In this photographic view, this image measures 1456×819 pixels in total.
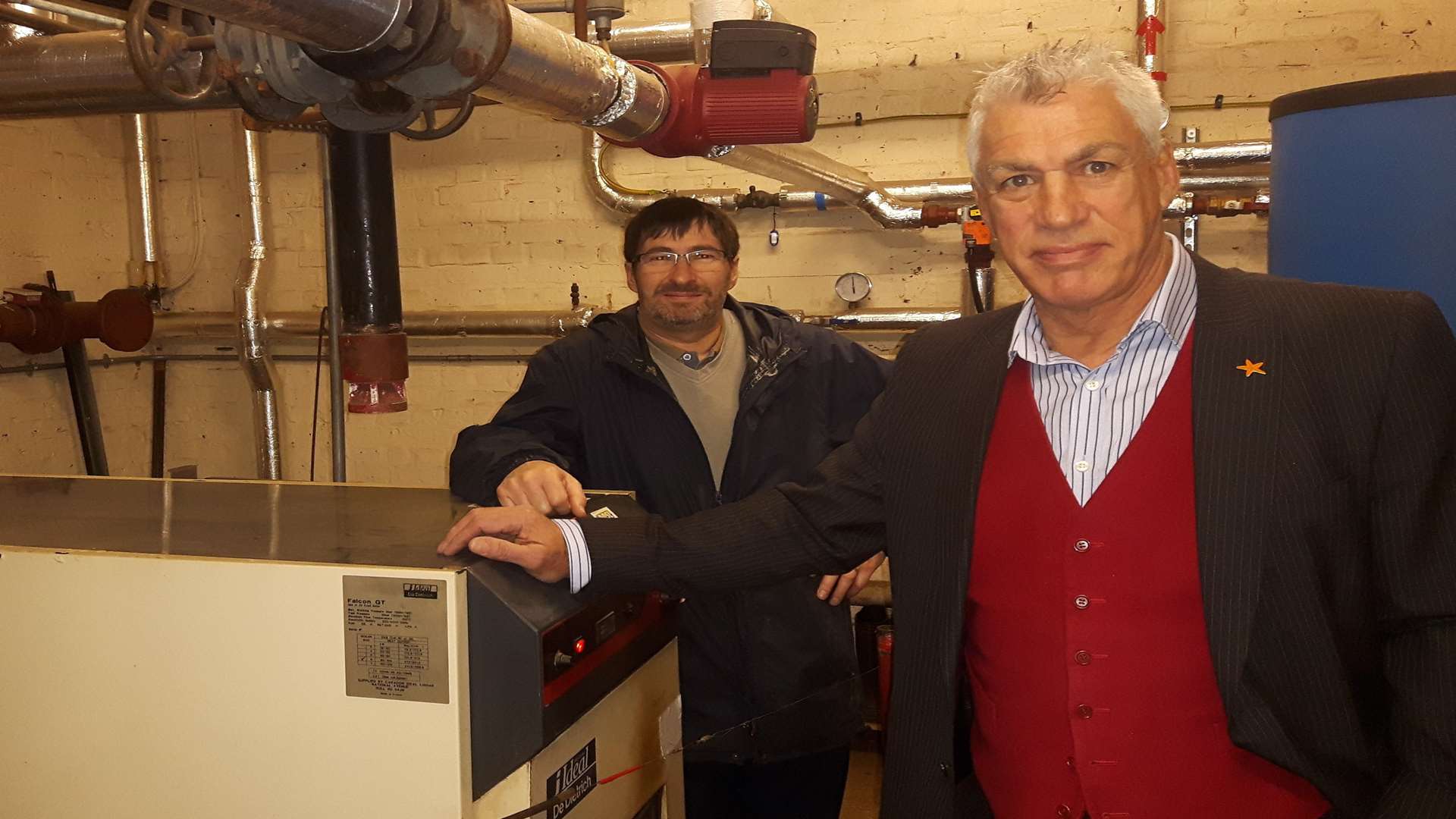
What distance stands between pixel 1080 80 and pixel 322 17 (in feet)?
2.10

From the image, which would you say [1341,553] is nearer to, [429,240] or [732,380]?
[732,380]

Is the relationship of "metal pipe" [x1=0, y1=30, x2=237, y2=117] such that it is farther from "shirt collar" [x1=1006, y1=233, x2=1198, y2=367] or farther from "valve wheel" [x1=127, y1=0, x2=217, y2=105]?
"shirt collar" [x1=1006, y1=233, x2=1198, y2=367]

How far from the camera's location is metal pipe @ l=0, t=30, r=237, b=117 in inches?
54.8

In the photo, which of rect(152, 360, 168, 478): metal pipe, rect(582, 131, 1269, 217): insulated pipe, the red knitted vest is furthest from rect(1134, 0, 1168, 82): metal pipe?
rect(152, 360, 168, 478): metal pipe

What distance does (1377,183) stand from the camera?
1.38m

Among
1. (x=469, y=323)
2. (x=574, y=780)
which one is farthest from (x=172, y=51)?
(x=469, y=323)

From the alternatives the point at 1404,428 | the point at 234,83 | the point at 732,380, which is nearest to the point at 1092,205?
the point at 1404,428

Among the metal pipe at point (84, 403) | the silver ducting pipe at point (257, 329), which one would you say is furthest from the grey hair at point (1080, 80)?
the metal pipe at point (84, 403)

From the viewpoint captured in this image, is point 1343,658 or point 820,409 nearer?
point 1343,658

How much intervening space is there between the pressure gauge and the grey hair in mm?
1795

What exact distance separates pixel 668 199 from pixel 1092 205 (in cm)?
99

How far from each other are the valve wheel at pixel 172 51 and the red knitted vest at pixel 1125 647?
0.82 m

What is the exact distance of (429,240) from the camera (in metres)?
3.27

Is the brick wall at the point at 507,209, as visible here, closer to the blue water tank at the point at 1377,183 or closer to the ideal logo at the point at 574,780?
the blue water tank at the point at 1377,183
